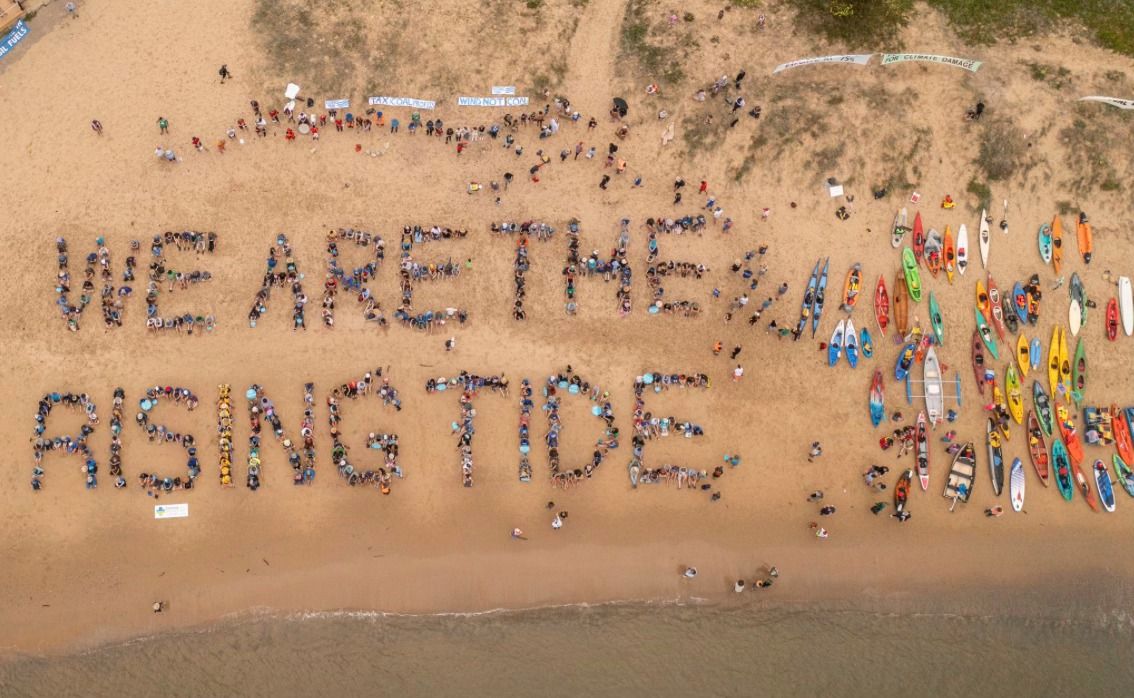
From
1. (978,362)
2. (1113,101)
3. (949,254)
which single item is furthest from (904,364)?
(1113,101)

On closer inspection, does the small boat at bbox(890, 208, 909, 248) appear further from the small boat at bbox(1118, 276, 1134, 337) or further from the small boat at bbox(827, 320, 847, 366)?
the small boat at bbox(1118, 276, 1134, 337)

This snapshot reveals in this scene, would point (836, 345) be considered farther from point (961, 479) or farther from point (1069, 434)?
point (1069, 434)

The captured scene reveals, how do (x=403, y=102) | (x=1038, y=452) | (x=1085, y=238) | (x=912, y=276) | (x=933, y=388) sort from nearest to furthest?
(x=1038, y=452)
(x=933, y=388)
(x=912, y=276)
(x=1085, y=238)
(x=403, y=102)

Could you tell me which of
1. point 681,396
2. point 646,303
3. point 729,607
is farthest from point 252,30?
point 729,607

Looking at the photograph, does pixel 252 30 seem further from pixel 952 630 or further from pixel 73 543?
pixel 952 630

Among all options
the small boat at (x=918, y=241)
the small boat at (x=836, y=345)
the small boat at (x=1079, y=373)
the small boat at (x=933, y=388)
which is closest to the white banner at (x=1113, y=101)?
the small boat at (x=918, y=241)

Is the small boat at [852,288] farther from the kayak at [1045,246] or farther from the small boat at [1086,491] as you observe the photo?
the small boat at [1086,491]
